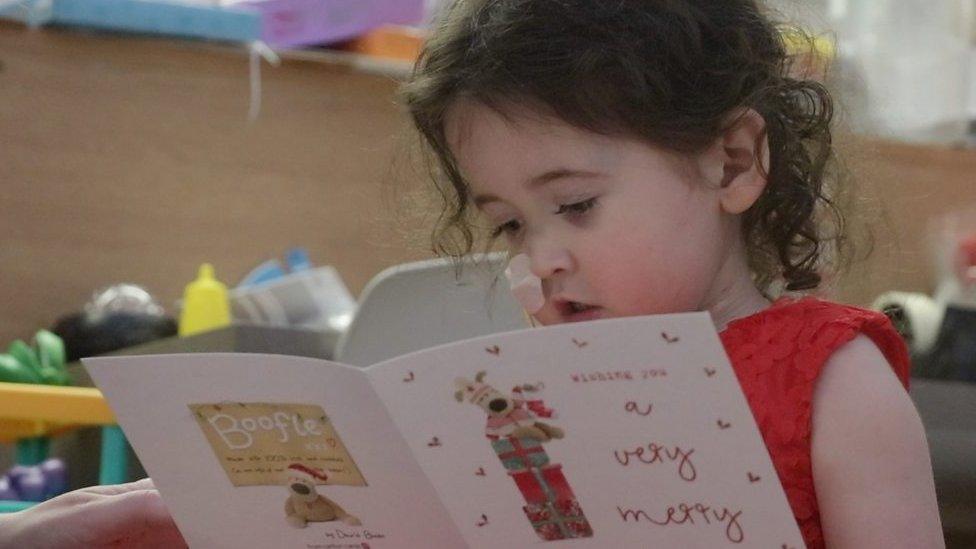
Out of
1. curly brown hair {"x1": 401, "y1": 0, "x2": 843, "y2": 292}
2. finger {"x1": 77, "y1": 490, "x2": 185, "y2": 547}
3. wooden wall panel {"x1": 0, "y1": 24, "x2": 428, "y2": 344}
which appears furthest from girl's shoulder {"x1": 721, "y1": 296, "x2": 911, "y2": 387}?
wooden wall panel {"x1": 0, "y1": 24, "x2": 428, "y2": 344}

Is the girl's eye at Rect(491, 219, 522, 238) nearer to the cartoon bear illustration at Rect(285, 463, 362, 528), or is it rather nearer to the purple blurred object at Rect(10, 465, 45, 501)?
the cartoon bear illustration at Rect(285, 463, 362, 528)

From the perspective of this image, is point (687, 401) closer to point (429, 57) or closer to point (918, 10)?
point (429, 57)

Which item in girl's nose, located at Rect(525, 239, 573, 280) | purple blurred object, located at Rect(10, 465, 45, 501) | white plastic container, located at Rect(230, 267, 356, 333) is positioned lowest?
white plastic container, located at Rect(230, 267, 356, 333)

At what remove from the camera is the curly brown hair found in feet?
3.13

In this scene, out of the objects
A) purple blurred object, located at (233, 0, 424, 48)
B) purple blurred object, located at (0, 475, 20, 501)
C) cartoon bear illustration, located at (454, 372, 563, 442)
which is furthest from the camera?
purple blurred object, located at (233, 0, 424, 48)

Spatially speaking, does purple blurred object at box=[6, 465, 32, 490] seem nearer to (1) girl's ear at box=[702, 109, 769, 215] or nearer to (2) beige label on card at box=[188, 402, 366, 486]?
(2) beige label on card at box=[188, 402, 366, 486]

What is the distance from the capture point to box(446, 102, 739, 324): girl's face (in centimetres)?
94

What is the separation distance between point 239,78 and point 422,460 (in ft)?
4.52

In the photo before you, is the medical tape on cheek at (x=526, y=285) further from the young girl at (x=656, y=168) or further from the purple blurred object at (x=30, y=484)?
the purple blurred object at (x=30, y=484)

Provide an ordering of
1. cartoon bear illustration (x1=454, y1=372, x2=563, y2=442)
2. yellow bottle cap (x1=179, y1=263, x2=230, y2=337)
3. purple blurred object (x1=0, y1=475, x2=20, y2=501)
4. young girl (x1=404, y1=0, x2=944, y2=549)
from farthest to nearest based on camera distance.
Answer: yellow bottle cap (x1=179, y1=263, x2=230, y2=337) → purple blurred object (x1=0, y1=475, x2=20, y2=501) → young girl (x1=404, y1=0, x2=944, y2=549) → cartoon bear illustration (x1=454, y1=372, x2=563, y2=442)

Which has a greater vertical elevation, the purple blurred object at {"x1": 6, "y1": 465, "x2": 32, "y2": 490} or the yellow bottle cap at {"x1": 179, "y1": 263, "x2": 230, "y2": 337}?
the purple blurred object at {"x1": 6, "y1": 465, "x2": 32, "y2": 490}

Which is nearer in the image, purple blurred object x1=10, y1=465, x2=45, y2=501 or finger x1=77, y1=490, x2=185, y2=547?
finger x1=77, y1=490, x2=185, y2=547

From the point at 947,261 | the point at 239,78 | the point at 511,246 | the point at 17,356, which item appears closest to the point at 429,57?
the point at 511,246

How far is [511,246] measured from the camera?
1.03m
